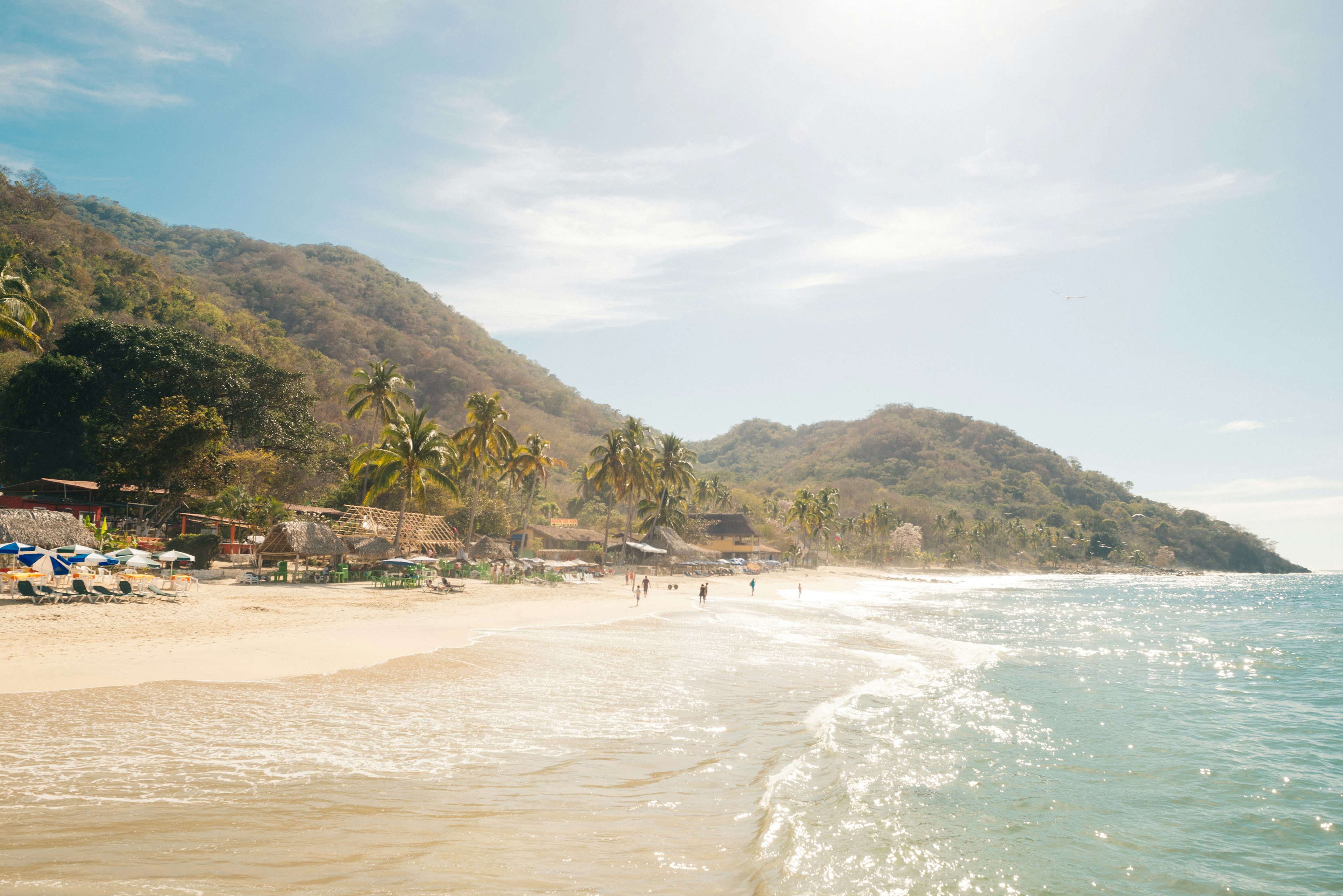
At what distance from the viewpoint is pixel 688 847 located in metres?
6.20

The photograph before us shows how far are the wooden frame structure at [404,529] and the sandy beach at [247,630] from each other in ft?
18.5

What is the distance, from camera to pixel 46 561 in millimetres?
20094

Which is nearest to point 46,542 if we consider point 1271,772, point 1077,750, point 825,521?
point 1077,750

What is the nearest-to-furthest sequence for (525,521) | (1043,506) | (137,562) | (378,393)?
(137,562)
(378,393)
(525,521)
(1043,506)

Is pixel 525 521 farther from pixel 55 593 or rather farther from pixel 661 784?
pixel 661 784

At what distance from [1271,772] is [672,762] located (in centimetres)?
968

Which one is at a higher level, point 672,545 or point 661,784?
point 661,784

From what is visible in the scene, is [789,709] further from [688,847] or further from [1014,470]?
[1014,470]

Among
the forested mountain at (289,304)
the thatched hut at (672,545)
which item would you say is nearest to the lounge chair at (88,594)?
the forested mountain at (289,304)

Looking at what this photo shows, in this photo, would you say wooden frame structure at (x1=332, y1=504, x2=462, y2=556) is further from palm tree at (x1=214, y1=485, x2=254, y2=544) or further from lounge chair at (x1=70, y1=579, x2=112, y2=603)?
lounge chair at (x1=70, y1=579, x2=112, y2=603)

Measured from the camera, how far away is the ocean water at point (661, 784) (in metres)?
5.43

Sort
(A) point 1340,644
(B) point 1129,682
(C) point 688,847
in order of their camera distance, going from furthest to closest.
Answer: (A) point 1340,644 < (B) point 1129,682 < (C) point 688,847

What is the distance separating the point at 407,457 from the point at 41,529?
13840mm

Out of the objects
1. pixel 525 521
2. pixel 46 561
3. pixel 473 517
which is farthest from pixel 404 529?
pixel 525 521
